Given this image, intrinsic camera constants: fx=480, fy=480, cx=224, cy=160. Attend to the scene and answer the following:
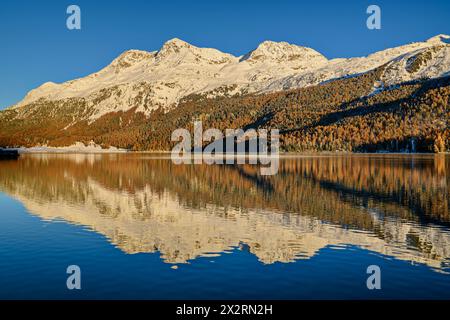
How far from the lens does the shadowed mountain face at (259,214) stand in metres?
36.4

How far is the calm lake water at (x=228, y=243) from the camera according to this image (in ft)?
87.1

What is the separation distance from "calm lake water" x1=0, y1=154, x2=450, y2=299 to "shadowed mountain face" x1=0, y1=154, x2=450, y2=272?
0.40 feet

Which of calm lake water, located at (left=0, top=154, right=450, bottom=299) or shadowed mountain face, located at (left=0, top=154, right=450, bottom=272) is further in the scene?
shadowed mountain face, located at (left=0, top=154, right=450, bottom=272)

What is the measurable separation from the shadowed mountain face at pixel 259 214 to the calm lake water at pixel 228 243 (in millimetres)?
122

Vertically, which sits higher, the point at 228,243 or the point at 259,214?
the point at 259,214

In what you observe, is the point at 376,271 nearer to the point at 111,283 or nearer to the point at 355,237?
the point at 355,237

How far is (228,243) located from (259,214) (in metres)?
14.5

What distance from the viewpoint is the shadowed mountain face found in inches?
1432

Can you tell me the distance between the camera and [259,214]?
5166 centimetres

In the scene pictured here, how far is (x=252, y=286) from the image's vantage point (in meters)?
26.7

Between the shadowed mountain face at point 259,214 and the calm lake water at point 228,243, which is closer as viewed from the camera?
the calm lake water at point 228,243
